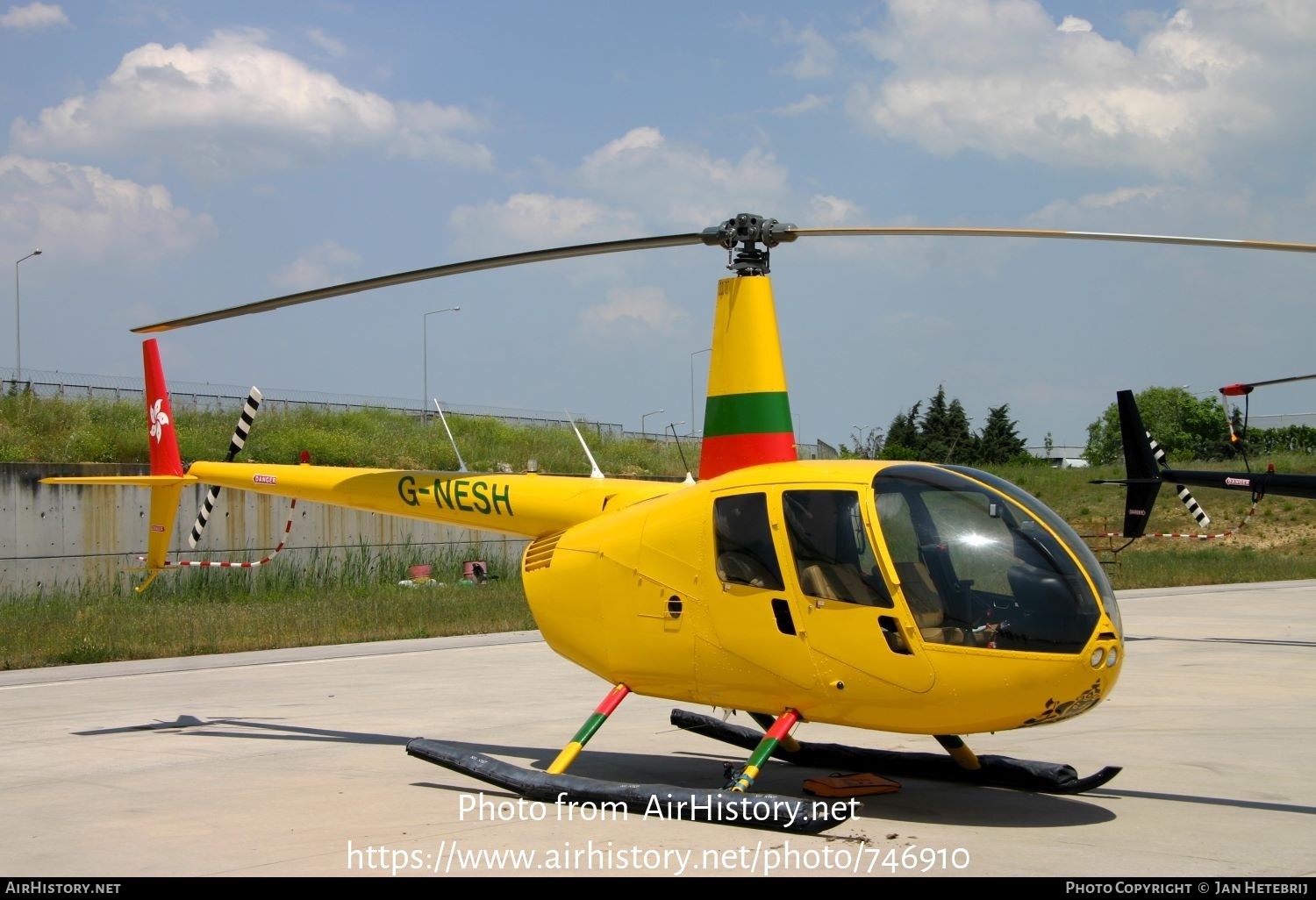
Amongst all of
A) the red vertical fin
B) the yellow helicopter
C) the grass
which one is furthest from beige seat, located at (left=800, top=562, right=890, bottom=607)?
the red vertical fin

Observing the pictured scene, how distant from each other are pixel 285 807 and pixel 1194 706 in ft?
28.1

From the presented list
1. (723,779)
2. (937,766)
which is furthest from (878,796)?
(723,779)

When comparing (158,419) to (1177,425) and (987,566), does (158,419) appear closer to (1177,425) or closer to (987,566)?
(987,566)

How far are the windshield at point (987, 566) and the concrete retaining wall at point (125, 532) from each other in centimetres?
1966

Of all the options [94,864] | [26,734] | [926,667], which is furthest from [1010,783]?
[26,734]

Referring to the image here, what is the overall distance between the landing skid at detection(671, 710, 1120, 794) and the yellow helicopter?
2cm

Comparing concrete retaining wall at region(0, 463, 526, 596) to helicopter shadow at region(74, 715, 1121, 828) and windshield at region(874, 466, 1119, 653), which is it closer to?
helicopter shadow at region(74, 715, 1121, 828)

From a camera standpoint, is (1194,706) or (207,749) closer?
(207,749)

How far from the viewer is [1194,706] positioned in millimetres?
11992

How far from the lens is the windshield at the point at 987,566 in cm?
673

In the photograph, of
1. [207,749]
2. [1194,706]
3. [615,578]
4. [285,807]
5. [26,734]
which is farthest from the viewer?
[1194,706]

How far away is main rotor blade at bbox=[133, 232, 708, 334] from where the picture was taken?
845 centimetres

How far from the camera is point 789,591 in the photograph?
7.40 metres
